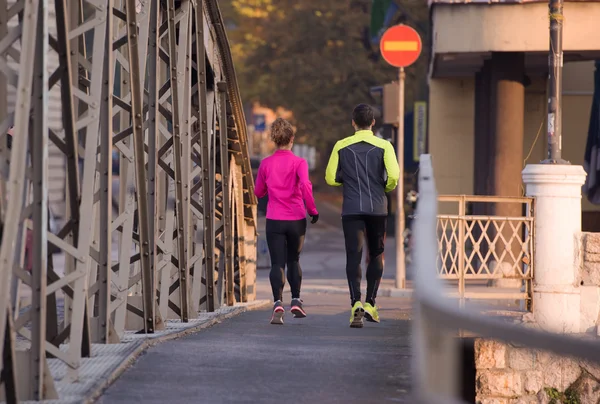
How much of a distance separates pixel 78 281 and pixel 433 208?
1693 mm

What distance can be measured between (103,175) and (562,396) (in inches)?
232

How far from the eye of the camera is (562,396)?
1218 centimetres

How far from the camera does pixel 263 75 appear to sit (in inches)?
1726

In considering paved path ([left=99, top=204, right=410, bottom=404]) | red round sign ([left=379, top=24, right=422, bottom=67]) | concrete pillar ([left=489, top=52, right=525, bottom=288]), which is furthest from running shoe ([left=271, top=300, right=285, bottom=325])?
red round sign ([left=379, top=24, right=422, bottom=67])

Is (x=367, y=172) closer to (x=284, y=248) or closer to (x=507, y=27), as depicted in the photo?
(x=284, y=248)

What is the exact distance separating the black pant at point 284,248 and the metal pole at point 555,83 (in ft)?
12.5

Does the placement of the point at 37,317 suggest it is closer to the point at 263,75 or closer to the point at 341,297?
the point at 341,297

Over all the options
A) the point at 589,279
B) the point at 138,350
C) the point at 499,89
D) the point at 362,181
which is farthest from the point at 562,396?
the point at 499,89

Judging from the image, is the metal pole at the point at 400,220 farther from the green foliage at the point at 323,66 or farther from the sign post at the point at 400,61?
the green foliage at the point at 323,66

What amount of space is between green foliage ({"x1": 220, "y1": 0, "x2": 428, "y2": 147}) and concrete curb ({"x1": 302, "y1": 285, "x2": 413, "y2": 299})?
19.1 meters

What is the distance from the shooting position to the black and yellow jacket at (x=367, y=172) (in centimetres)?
1055

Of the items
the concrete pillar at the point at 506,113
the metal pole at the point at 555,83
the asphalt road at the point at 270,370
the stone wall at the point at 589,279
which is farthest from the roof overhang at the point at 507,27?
the asphalt road at the point at 270,370

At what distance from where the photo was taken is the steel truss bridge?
5.84 meters

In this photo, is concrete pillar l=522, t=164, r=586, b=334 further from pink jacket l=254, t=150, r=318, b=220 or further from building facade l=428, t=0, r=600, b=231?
building facade l=428, t=0, r=600, b=231
